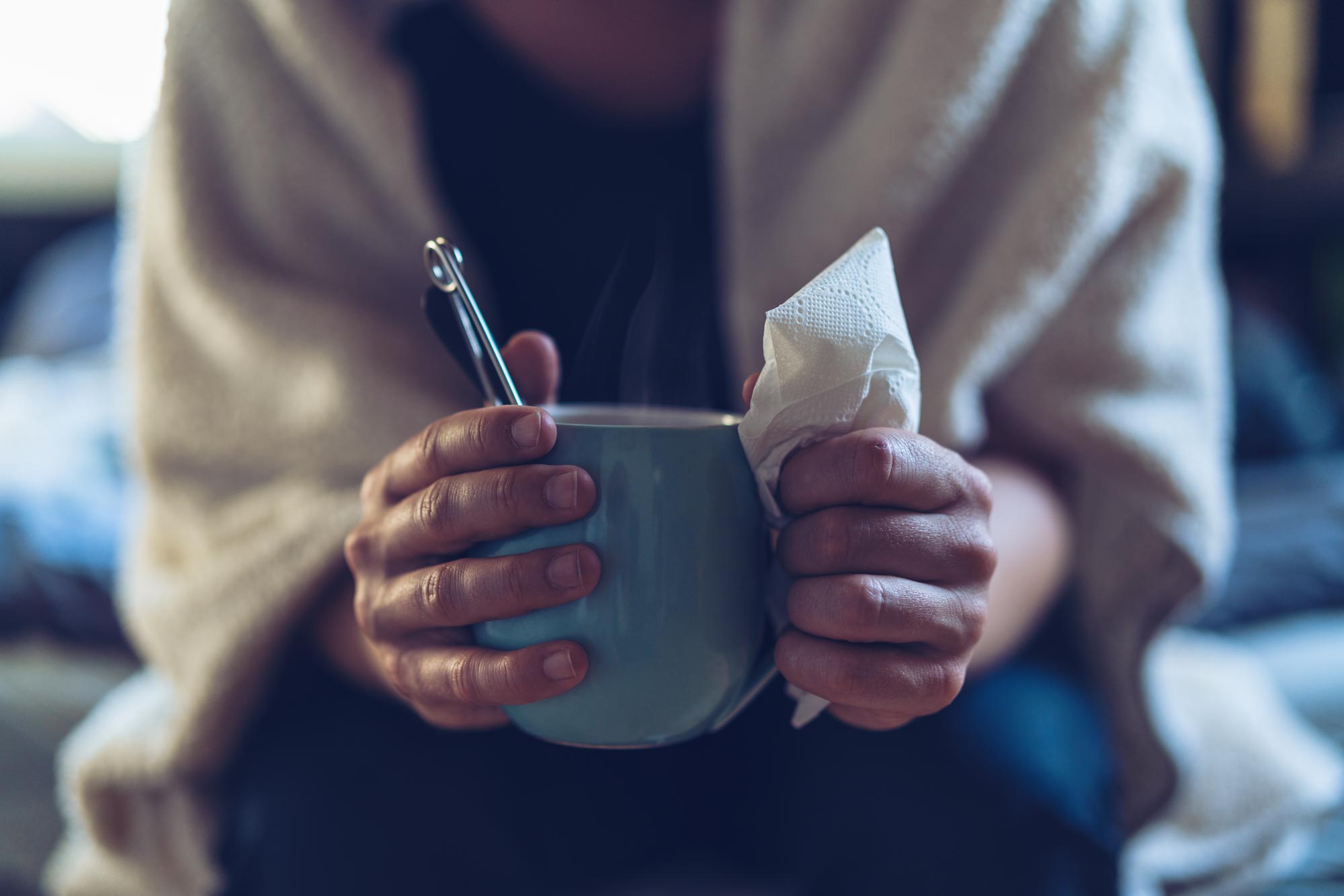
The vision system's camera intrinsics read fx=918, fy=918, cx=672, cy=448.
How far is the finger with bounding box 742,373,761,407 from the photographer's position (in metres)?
0.26

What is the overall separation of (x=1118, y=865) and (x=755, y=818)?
0.19 meters

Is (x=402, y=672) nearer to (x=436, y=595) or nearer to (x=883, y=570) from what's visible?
(x=436, y=595)

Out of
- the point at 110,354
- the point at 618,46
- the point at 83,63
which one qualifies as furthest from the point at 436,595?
the point at 83,63

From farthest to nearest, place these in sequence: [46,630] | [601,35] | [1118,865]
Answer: [46,630] < [601,35] < [1118,865]

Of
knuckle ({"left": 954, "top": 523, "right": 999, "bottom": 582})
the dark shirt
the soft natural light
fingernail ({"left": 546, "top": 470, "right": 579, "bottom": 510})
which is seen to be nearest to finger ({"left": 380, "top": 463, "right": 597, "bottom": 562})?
fingernail ({"left": 546, "top": 470, "right": 579, "bottom": 510})

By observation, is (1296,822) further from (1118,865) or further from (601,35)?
(601,35)

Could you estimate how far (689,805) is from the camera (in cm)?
52

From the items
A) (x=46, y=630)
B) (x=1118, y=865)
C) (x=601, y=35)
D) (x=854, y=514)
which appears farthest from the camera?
(x=46, y=630)

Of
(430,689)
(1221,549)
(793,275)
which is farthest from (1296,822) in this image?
(430,689)

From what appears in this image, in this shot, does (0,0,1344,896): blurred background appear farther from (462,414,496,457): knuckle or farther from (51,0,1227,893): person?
(462,414,496,457): knuckle

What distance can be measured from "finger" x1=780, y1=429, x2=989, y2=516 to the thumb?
0.31 ft

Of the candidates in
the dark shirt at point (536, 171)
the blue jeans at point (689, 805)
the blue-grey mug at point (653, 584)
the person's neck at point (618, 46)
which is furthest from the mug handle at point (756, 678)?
the person's neck at point (618, 46)

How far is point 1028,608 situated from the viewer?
1.73 feet

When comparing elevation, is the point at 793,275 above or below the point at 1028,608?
above
